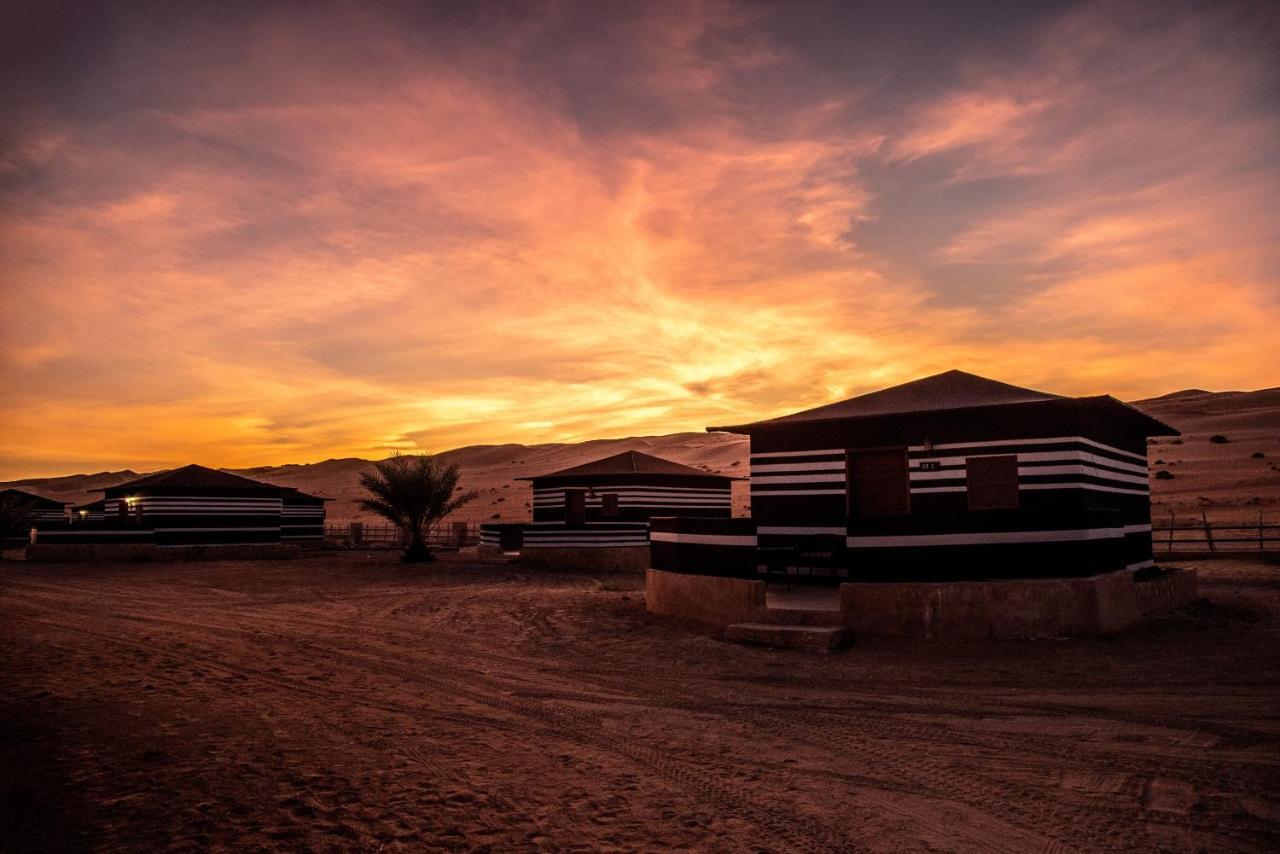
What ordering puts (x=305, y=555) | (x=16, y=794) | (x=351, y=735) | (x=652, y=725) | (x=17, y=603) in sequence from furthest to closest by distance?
(x=305, y=555) → (x=17, y=603) → (x=652, y=725) → (x=351, y=735) → (x=16, y=794)

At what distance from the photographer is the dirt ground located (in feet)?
15.9

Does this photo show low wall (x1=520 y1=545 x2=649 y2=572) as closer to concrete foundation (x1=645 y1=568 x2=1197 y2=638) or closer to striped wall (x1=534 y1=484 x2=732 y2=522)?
striped wall (x1=534 y1=484 x2=732 y2=522)

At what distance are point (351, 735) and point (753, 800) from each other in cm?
355

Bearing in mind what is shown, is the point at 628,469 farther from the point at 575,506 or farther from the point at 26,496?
the point at 26,496

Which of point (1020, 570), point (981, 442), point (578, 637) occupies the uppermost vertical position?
point (981, 442)

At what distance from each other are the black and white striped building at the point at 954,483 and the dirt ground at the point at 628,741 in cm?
140

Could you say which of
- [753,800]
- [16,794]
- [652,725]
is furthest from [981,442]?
[16,794]

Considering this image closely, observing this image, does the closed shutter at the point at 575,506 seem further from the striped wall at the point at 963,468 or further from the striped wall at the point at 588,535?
the striped wall at the point at 963,468

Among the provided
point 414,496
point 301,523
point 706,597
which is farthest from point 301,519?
point 706,597

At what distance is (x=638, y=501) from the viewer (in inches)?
1176

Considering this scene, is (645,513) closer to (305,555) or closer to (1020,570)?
(305,555)

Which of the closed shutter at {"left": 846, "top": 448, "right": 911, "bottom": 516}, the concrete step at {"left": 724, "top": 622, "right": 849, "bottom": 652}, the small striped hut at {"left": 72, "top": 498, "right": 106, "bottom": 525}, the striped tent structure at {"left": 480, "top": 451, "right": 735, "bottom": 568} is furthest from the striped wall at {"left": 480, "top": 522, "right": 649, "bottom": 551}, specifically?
the small striped hut at {"left": 72, "top": 498, "right": 106, "bottom": 525}

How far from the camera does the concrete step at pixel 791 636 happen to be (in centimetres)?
1097

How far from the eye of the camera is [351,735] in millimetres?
6805
